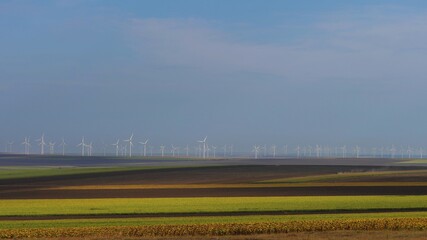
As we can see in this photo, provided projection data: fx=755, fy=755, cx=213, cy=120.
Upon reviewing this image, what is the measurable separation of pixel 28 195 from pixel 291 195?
2449cm

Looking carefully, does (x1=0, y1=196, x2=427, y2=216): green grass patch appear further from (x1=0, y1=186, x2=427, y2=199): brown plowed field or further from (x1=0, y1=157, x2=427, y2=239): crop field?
(x1=0, y1=186, x2=427, y2=199): brown plowed field

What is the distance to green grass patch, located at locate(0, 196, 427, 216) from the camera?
176ft

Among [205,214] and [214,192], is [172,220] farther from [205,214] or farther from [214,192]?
[214,192]

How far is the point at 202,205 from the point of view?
57.8 meters

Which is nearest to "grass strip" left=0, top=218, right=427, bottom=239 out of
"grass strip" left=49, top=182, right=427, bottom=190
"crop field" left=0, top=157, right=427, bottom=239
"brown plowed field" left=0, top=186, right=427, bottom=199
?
"crop field" left=0, top=157, right=427, bottom=239

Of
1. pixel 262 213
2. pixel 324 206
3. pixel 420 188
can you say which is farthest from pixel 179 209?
pixel 420 188

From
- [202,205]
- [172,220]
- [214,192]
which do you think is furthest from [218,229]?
[214,192]

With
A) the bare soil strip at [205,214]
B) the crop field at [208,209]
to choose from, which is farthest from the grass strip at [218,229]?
the bare soil strip at [205,214]

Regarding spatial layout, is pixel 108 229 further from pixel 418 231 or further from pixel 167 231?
pixel 418 231

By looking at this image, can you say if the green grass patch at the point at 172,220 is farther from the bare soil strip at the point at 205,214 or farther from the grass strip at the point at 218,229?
the grass strip at the point at 218,229

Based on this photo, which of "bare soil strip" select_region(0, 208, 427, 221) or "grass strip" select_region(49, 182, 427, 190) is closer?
"bare soil strip" select_region(0, 208, 427, 221)

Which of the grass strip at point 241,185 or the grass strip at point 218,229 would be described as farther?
the grass strip at point 241,185

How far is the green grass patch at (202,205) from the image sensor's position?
2115 inches

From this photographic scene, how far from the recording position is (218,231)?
3938cm
